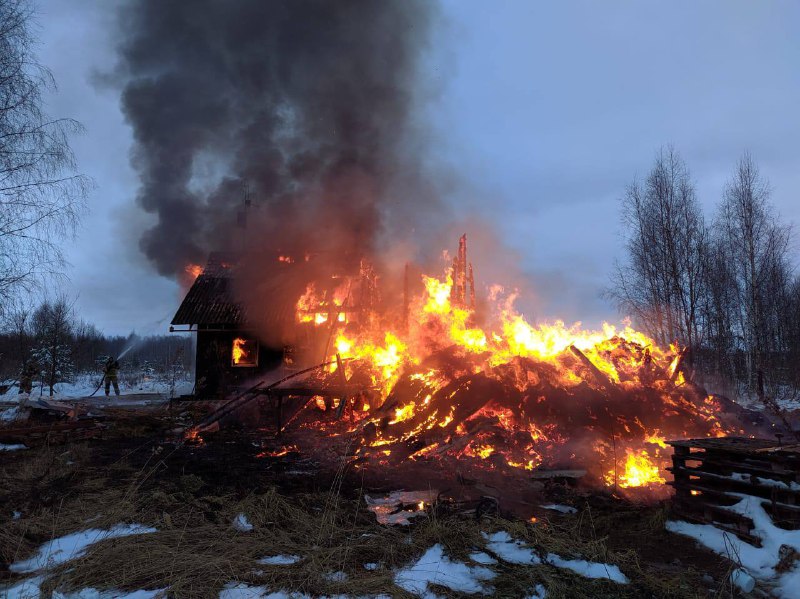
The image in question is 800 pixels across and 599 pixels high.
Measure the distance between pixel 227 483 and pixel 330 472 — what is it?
212 centimetres

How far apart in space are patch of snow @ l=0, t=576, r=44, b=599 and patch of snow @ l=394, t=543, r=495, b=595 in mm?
3157

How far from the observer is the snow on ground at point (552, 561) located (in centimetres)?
462

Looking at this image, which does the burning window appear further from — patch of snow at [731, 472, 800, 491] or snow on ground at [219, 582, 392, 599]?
patch of snow at [731, 472, 800, 491]

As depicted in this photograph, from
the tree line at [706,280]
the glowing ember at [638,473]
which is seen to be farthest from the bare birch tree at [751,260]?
the glowing ember at [638,473]

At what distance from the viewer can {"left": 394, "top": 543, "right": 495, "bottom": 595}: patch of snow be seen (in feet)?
14.0

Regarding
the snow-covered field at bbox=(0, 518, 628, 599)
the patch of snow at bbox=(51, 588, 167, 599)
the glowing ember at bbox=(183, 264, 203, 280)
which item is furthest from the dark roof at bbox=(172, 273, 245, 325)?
the patch of snow at bbox=(51, 588, 167, 599)

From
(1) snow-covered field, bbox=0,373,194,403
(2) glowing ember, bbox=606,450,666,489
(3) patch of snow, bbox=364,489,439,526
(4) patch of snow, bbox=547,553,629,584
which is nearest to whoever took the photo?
(4) patch of snow, bbox=547,553,629,584

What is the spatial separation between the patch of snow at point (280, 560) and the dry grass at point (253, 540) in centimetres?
11

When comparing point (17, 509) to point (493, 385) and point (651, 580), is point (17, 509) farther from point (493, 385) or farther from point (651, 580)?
point (493, 385)

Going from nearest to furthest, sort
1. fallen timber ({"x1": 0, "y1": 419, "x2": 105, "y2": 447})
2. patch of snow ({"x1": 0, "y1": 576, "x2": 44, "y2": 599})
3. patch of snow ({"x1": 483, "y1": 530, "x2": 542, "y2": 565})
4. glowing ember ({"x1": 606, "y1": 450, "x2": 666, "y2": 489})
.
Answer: patch of snow ({"x1": 0, "y1": 576, "x2": 44, "y2": 599})
patch of snow ({"x1": 483, "y1": 530, "x2": 542, "y2": 565})
glowing ember ({"x1": 606, "y1": 450, "x2": 666, "y2": 489})
fallen timber ({"x1": 0, "y1": 419, "x2": 105, "y2": 447})

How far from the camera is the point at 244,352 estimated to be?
21.1 m

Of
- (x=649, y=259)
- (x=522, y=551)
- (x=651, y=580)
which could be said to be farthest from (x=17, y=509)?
(x=649, y=259)

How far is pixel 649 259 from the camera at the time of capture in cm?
2475

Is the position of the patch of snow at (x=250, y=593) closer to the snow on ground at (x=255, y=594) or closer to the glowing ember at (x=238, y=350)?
the snow on ground at (x=255, y=594)
